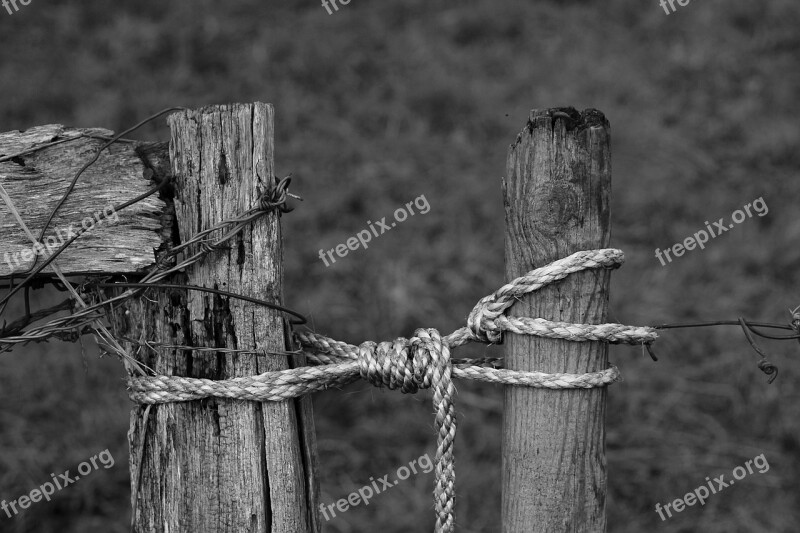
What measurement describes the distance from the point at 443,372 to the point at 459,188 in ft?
11.0

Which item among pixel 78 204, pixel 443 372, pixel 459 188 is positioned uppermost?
pixel 459 188

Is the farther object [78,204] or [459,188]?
[459,188]

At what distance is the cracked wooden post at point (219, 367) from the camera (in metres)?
1.39

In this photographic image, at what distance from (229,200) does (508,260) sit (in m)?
0.54

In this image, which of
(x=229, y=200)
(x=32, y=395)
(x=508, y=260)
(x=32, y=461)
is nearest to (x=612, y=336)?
(x=508, y=260)

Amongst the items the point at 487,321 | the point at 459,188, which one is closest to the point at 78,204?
the point at 487,321

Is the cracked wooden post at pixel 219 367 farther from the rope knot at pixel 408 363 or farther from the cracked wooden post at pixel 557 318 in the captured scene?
the cracked wooden post at pixel 557 318

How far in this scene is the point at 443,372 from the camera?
1.41 meters

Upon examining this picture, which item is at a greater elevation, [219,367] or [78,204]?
[78,204]

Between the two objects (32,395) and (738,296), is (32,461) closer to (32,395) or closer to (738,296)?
(32,395)

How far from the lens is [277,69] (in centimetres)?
558

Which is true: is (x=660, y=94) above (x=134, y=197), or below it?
above

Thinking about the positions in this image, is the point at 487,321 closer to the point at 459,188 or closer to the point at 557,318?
the point at 557,318

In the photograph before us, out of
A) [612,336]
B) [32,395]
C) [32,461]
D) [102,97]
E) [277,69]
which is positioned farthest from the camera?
[277,69]
